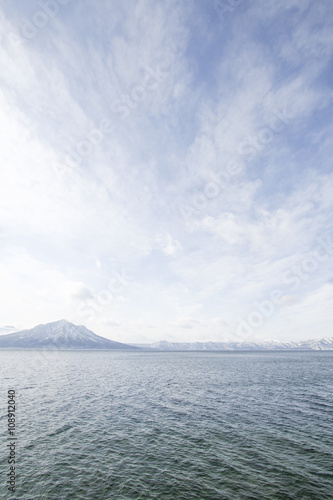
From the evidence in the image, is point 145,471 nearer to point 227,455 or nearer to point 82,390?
point 227,455

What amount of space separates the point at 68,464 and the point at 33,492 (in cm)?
494

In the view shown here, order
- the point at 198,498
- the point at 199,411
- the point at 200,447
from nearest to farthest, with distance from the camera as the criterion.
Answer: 1. the point at 198,498
2. the point at 200,447
3. the point at 199,411

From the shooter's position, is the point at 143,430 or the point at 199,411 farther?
the point at 199,411

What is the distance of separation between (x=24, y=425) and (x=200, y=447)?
25.8m

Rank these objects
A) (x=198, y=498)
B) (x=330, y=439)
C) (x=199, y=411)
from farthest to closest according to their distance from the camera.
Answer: (x=199, y=411)
(x=330, y=439)
(x=198, y=498)

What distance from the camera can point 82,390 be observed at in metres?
59.1

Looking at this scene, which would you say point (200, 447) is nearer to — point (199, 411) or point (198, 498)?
point (198, 498)

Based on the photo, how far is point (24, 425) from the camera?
1359 inches

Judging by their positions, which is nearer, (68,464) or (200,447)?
(68,464)

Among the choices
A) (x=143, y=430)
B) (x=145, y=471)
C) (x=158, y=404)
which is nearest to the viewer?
(x=145, y=471)

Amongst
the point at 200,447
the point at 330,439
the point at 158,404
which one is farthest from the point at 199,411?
the point at 330,439

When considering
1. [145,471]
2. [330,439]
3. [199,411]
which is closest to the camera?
[145,471]

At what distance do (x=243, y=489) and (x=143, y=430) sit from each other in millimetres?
17026

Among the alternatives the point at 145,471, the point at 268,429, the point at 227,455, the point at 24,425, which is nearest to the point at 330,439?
the point at 268,429
